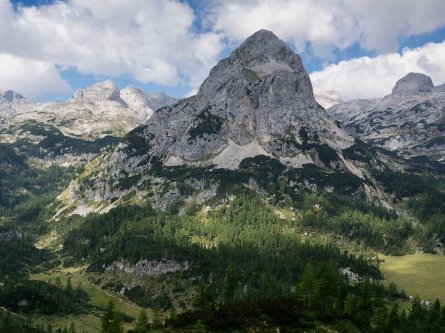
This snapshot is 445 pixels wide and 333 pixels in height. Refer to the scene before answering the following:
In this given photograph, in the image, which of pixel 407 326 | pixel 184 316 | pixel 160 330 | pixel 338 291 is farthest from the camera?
pixel 338 291

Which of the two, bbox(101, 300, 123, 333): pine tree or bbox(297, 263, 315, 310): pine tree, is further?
bbox(297, 263, 315, 310): pine tree

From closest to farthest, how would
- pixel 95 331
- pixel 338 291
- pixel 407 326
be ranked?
pixel 407 326, pixel 338 291, pixel 95 331

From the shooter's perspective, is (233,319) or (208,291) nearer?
(233,319)

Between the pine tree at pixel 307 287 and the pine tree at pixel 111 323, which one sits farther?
the pine tree at pixel 307 287

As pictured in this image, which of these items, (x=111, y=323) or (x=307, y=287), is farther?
(x=307, y=287)

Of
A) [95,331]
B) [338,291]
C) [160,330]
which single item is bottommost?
[95,331]

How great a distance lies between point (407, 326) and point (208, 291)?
5447 cm

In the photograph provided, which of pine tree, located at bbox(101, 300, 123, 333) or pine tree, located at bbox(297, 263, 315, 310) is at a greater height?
pine tree, located at bbox(297, 263, 315, 310)

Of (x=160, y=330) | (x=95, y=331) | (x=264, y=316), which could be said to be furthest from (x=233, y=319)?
(x=95, y=331)

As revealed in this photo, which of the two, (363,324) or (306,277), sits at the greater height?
(306,277)

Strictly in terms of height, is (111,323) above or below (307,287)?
below

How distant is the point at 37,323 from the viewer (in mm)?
193500

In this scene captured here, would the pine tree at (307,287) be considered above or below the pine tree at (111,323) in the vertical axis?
above

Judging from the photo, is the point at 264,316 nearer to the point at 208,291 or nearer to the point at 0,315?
the point at 208,291
